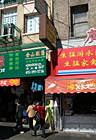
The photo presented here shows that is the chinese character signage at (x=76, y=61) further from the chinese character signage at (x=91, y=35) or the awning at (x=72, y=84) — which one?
the awning at (x=72, y=84)

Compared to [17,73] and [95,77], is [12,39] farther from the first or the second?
[95,77]

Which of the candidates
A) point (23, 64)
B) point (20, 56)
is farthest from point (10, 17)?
point (23, 64)

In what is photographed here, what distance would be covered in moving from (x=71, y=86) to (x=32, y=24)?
213 inches

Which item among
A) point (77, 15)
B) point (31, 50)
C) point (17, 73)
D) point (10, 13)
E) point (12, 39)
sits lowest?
point (17, 73)

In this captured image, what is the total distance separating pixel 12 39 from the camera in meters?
11.5

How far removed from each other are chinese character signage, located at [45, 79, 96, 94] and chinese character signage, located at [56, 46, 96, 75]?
1016 millimetres

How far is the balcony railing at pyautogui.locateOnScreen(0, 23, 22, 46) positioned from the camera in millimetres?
11219

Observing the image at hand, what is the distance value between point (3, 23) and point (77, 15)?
5218 millimetres

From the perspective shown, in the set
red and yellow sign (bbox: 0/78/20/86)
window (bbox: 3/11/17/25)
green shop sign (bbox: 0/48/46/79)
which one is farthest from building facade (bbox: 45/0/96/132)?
window (bbox: 3/11/17/25)

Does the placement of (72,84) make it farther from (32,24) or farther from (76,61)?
(32,24)

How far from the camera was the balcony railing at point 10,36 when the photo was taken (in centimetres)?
1122

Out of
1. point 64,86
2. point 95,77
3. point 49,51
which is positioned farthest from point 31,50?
point 95,77

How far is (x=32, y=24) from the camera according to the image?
11.8 meters

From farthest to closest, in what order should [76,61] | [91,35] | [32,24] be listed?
1. [32,24]
2. [91,35]
3. [76,61]
